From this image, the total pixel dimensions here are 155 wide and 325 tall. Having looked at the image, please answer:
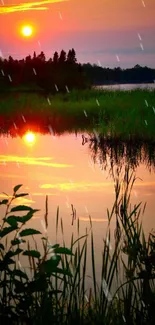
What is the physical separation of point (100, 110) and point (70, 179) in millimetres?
5696

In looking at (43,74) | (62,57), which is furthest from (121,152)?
(62,57)

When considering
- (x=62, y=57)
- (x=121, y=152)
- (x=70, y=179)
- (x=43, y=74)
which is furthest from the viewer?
(x=62, y=57)

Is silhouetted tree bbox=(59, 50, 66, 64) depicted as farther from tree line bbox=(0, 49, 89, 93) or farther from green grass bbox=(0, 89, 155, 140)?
green grass bbox=(0, 89, 155, 140)

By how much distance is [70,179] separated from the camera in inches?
391

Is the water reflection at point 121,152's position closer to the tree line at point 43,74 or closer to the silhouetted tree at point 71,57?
the tree line at point 43,74

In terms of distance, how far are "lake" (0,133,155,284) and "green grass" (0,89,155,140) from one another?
89 centimetres

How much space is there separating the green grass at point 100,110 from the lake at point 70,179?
2.93 feet

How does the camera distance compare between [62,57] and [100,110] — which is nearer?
[100,110]

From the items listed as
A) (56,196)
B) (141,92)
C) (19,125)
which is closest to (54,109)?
(141,92)

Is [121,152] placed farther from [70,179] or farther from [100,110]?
[100,110]

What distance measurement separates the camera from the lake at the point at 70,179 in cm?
683

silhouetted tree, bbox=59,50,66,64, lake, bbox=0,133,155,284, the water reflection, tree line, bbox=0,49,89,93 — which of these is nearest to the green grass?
the water reflection

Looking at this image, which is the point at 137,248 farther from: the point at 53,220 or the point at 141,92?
the point at 141,92

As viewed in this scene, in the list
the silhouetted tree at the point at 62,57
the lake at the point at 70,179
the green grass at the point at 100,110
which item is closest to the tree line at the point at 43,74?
the silhouetted tree at the point at 62,57
